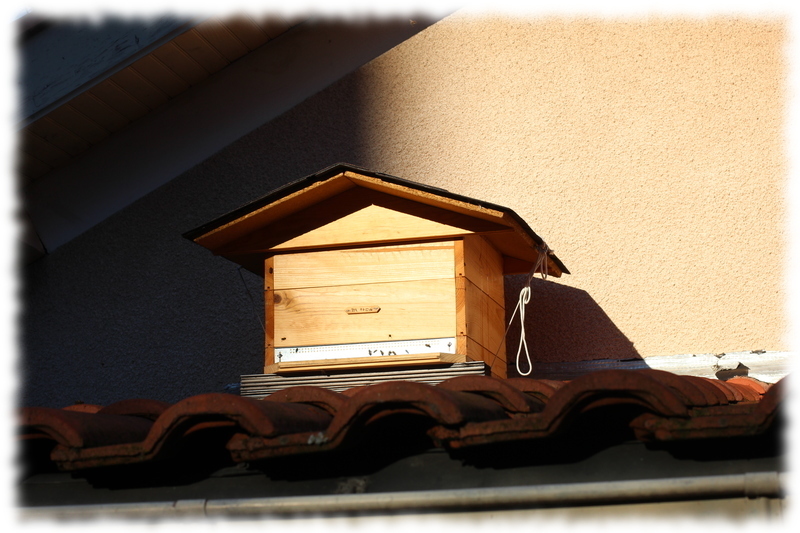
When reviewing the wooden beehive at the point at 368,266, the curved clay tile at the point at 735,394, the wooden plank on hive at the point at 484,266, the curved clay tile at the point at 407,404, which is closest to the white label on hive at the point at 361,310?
the wooden beehive at the point at 368,266

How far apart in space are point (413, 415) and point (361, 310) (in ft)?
3.69

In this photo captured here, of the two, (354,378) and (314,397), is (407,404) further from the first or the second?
(354,378)

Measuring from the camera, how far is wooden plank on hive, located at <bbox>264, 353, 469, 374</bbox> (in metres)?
3.23

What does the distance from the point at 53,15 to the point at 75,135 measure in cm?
86

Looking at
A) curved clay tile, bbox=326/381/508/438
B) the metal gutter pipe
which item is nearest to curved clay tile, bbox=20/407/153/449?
the metal gutter pipe

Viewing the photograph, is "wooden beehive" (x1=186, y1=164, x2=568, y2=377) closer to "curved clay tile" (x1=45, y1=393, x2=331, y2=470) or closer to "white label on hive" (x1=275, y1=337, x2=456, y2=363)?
"white label on hive" (x1=275, y1=337, x2=456, y2=363)

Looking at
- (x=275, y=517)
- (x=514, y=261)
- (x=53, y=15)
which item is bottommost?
(x=275, y=517)

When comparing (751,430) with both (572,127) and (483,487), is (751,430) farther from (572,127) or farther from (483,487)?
(572,127)

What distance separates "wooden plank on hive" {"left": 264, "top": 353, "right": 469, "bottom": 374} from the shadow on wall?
47.9 inches

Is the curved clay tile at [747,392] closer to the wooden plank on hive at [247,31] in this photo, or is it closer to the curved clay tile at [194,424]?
the curved clay tile at [194,424]

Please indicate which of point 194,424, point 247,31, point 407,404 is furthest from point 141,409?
point 247,31

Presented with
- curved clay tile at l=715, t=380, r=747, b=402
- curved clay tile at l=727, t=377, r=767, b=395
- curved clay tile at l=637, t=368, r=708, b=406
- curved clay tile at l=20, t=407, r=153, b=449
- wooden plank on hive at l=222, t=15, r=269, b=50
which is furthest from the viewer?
wooden plank on hive at l=222, t=15, r=269, b=50

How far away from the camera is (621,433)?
225 centimetres

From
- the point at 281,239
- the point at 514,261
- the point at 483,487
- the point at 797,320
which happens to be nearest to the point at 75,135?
the point at 281,239
